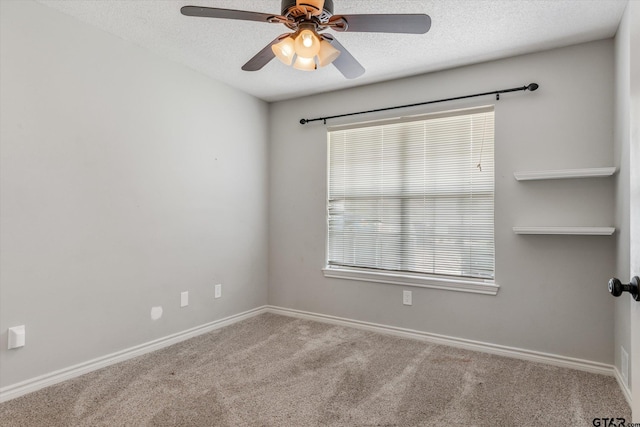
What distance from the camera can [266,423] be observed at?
1.93m

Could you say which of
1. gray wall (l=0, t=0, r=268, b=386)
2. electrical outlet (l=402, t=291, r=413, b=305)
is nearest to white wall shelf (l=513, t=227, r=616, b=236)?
electrical outlet (l=402, t=291, r=413, b=305)

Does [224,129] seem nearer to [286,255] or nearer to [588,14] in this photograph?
[286,255]

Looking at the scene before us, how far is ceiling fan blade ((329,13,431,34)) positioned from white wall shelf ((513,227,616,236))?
1.78m

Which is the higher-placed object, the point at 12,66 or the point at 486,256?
the point at 12,66

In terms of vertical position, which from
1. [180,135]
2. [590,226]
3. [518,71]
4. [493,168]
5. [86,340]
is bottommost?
[86,340]

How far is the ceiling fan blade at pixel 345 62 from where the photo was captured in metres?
1.90

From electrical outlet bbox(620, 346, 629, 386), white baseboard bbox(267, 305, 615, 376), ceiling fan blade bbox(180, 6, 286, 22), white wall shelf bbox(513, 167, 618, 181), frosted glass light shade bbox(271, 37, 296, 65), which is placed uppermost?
ceiling fan blade bbox(180, 6, 286, 22)

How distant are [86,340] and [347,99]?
10.1ft

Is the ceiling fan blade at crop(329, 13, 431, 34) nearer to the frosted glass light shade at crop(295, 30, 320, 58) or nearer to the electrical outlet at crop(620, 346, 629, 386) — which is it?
the frosted glass light shade at crop(295, 30, 320, 58)

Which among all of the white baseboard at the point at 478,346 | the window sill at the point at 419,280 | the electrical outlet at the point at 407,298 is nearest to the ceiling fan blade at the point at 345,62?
the window sill at the point at 419,280

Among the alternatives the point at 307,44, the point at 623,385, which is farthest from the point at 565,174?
the point at 307,44

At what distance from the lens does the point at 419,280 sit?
3270 mm

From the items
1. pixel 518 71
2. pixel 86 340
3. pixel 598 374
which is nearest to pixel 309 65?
pixel 518 71

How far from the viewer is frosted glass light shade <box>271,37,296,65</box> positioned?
1.79 meters
